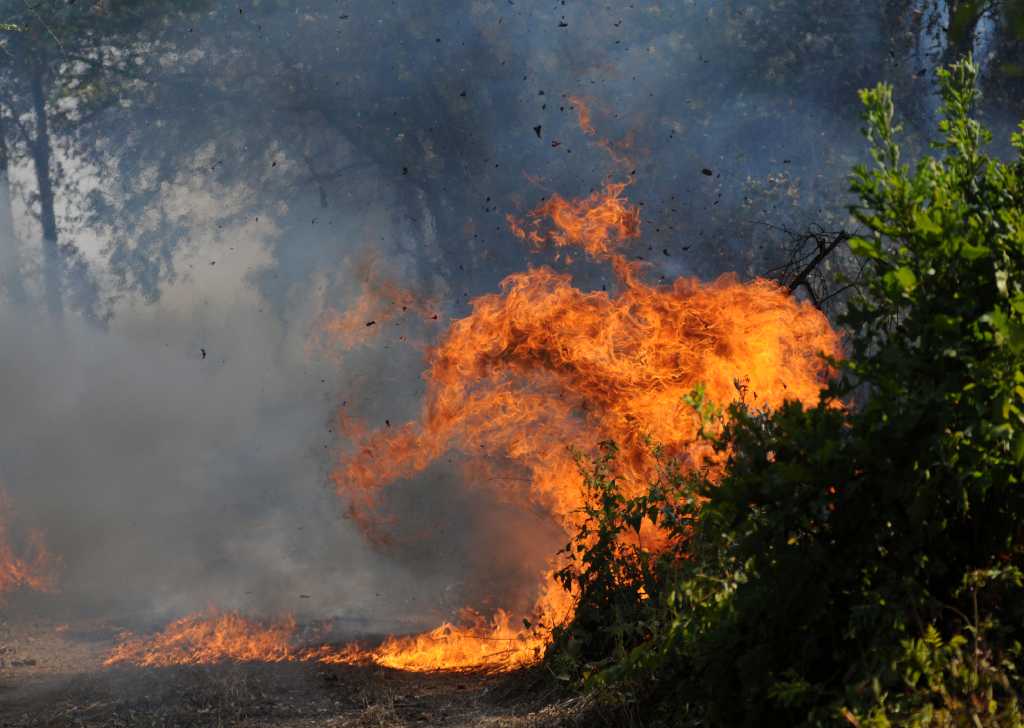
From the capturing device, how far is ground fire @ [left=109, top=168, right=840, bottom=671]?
8484 mm

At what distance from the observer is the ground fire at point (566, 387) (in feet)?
27.8

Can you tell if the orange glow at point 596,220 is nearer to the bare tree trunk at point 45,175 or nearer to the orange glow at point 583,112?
the orange glow at point 583,112

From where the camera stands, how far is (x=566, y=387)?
9.13 metres

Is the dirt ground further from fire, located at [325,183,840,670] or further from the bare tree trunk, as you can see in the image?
the bare tree trunk

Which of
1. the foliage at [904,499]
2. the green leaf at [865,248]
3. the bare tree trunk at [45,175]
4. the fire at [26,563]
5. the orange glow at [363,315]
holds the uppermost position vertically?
the bare tree trunk at [45,175]

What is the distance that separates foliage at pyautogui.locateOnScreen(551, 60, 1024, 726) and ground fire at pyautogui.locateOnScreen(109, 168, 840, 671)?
3.76 metres

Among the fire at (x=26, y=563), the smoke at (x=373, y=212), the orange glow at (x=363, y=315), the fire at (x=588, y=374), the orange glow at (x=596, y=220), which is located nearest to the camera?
the fire at (x=588, y=374)

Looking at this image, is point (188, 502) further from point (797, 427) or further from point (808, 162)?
point (797, 427)

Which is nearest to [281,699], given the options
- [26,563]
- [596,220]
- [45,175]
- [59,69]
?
[596,220]

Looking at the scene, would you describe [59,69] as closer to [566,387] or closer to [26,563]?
[26,563]

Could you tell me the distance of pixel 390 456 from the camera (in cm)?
1035

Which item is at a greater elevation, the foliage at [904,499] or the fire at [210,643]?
the fire at [210,643]

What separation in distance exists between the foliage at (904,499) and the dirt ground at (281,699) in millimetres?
2160

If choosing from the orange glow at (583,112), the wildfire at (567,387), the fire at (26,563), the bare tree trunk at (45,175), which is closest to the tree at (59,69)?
the bare tree trunk at (45,175)
